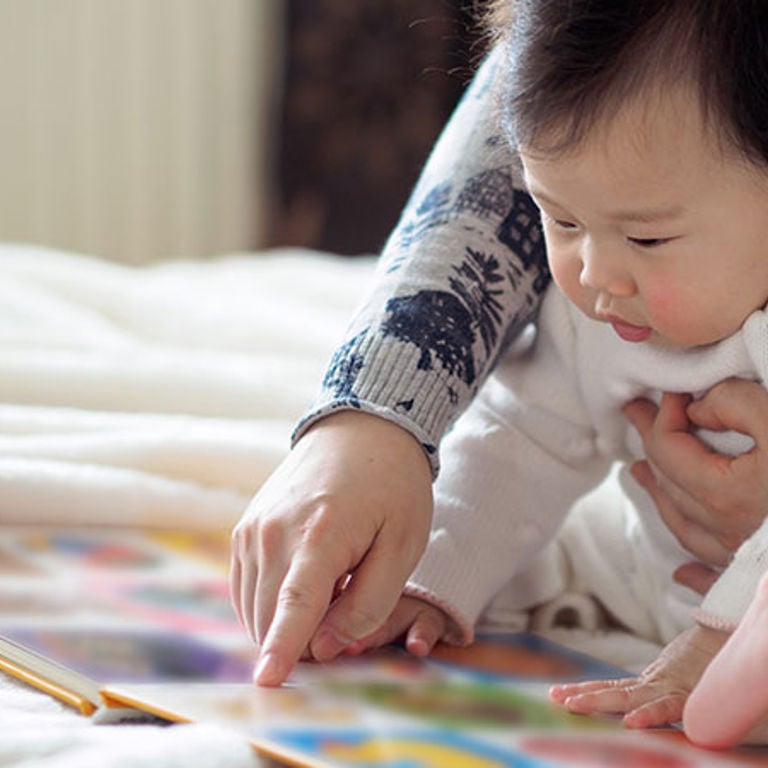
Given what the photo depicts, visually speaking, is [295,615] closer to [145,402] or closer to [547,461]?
[547,461]

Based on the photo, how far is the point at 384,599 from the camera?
30.6 inches

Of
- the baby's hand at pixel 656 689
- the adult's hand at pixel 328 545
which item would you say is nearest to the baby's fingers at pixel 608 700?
the baby's hand at pixel 656 689

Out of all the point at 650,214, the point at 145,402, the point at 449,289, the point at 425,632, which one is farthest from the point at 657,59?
the point at 145,402

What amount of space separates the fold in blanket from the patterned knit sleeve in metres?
0.20

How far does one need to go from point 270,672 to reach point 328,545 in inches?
2.7

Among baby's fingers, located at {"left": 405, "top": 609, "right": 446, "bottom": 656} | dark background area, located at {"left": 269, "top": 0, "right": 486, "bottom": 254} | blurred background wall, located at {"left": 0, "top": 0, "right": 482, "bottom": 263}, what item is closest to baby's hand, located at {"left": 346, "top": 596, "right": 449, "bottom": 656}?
baby's fingers, located at {"left": 405, "top": 609, "right": 446, "bottom": 656}

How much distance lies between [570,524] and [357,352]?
0.82 feet

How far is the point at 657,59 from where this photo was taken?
74cm

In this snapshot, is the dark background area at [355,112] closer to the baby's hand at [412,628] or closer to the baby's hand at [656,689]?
the baby's hand at [412,628]

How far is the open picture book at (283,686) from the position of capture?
652 millimetres

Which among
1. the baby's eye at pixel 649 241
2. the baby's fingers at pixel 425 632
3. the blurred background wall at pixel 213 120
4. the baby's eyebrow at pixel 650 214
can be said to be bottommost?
the blurred background wall at pixel 213 120

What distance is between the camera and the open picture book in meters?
0.65

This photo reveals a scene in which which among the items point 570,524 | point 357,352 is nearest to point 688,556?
→ point 570,524

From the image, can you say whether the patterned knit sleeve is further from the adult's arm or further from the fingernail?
the fingernail
